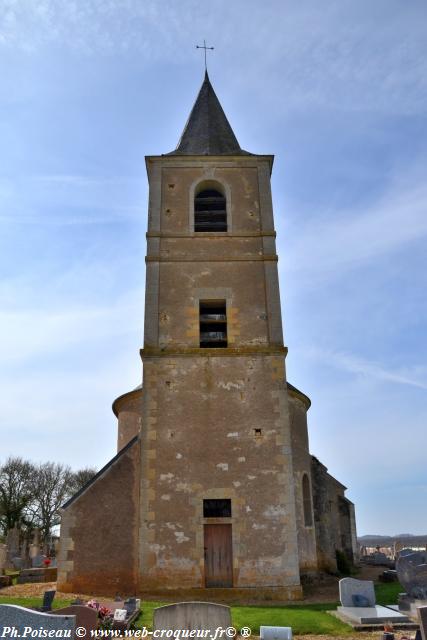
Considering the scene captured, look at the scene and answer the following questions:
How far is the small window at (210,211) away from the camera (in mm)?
17359

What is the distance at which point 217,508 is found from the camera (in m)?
13.5

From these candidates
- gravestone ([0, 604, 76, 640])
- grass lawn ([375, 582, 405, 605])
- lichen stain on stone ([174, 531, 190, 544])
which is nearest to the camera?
gravestone ([0, 604, 76, 640])

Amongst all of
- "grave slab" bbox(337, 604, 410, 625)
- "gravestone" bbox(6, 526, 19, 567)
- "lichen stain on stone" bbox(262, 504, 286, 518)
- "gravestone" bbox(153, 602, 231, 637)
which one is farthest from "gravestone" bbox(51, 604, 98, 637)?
"gravestone" bbox(6, 526, 19, 567)

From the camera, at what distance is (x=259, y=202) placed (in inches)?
697

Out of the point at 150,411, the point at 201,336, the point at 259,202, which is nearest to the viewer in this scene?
the point at 150,411

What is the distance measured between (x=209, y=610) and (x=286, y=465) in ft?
22.9

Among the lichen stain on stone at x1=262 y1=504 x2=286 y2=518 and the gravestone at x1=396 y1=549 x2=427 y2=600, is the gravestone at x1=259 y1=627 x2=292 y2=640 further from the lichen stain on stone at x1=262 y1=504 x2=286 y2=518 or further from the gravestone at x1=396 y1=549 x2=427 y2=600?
the lichen stain on stone at x1=262 y1=504 x2=286 y2=518

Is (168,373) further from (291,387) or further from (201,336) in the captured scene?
(291,387)

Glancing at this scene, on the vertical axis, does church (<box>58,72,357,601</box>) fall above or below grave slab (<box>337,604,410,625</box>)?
→ above

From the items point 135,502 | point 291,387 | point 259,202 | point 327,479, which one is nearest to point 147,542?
point 135,502

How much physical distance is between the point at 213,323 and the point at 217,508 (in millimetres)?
5245

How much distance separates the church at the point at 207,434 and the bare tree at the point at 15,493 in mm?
26440

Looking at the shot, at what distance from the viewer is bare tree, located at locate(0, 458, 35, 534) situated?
36.9m

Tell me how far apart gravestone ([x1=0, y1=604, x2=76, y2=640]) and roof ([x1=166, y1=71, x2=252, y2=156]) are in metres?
15.4
